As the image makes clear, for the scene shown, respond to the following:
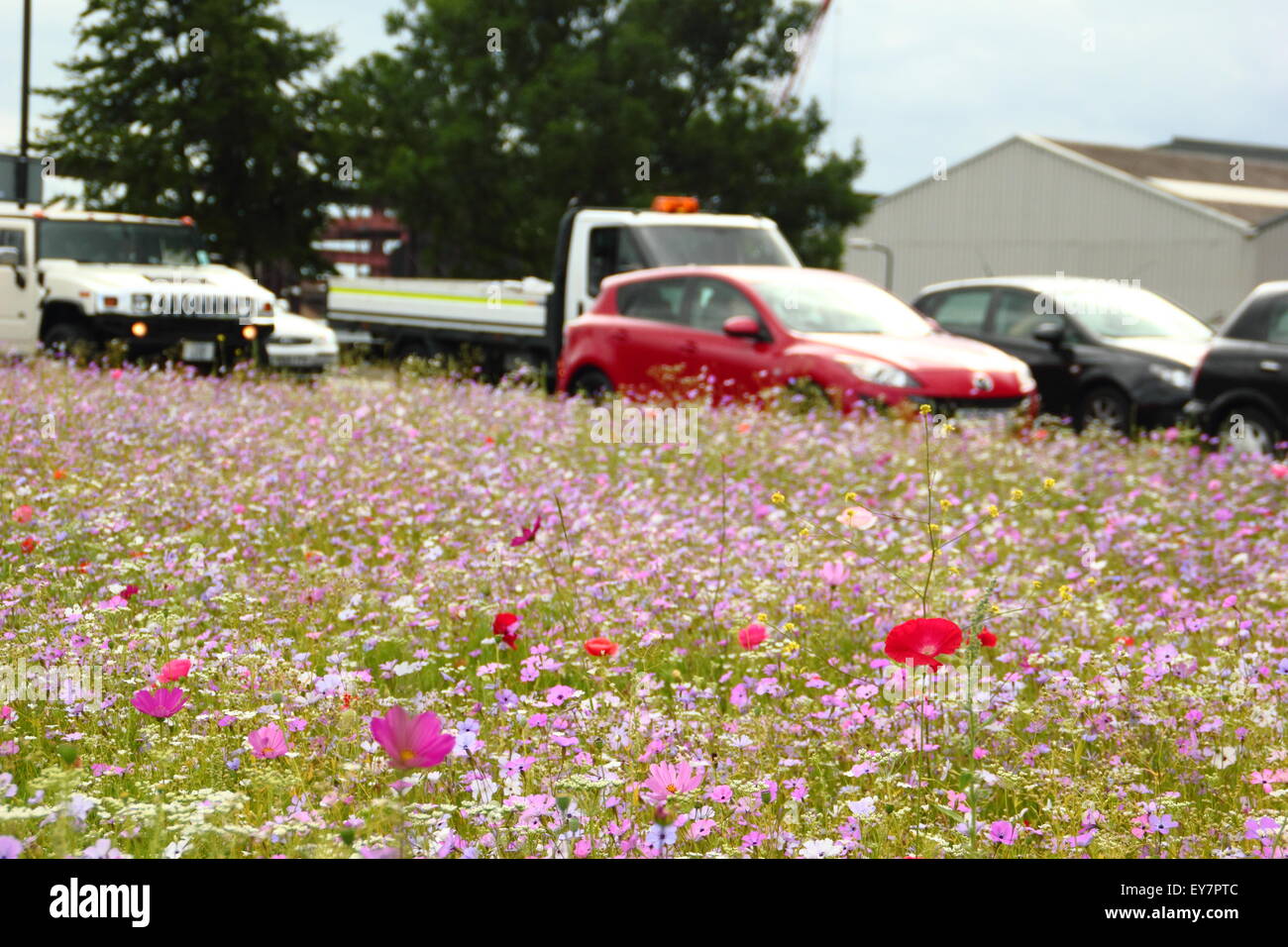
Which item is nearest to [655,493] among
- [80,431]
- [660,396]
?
[80,431]

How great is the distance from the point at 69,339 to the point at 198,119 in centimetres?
2213

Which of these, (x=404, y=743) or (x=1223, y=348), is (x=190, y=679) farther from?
(x=1223, y=348)

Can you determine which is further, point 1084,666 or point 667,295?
point 667,295

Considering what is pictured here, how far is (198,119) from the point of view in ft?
114

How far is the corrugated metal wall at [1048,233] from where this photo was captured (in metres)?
42.9

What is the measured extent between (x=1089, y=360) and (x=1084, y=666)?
9.70m

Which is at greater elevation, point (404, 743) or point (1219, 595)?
point (404, 743)

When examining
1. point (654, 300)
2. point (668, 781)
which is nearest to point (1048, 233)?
point (654, 300)

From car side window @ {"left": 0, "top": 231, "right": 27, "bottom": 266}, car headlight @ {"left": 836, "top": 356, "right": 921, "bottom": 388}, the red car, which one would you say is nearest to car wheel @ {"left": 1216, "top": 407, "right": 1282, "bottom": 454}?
the red car

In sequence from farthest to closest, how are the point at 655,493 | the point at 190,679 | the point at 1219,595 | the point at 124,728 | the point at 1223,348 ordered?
the point at 1223,348 < the point at 655,493 < the point at 1219,595 < the point at 190,679 < the point at 124,728

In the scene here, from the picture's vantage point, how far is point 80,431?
782 cm

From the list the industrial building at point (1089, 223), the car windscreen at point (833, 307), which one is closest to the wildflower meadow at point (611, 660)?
the car windscreen at point (833, 307)

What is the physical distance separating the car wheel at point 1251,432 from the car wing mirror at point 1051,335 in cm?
249

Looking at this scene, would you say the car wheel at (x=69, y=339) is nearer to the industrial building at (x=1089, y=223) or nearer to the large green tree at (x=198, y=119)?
the large green tree at (x=198, y=119)
